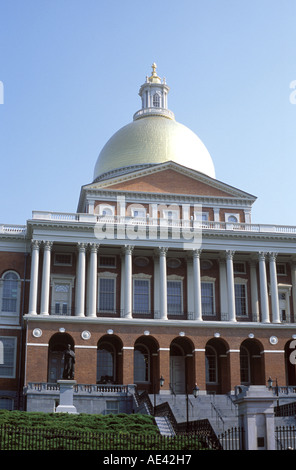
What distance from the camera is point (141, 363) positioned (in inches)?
2178

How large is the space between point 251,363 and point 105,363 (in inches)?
445

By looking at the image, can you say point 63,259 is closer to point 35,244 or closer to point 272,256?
point 35,244

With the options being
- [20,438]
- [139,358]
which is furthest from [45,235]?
[20,438]

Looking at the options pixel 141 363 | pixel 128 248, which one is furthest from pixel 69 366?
pixel 141 363

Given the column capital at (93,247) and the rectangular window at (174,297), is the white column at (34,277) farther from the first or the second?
the rectangular window at (174,297)

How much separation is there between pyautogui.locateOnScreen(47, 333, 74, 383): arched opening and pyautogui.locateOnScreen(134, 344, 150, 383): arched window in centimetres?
524

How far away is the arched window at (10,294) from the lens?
54469 millimetres

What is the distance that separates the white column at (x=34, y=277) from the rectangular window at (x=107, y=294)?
5.40m

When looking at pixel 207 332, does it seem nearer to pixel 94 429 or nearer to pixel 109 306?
pixel 109 306
